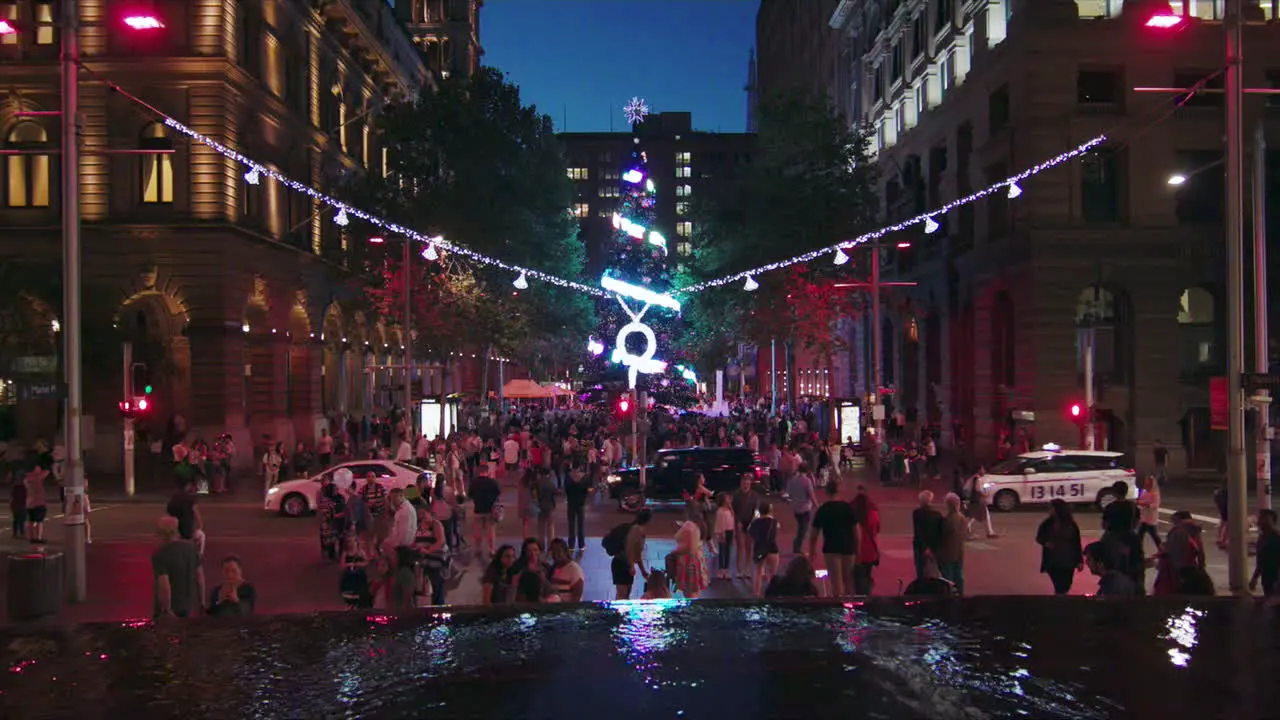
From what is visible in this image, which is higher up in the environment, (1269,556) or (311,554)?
(1269,556)

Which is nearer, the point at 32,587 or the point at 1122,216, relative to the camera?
the point at 32,587

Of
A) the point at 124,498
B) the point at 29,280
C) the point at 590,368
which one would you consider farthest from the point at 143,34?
the point at 590,368

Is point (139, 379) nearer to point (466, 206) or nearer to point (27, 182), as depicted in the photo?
point (27, 182)

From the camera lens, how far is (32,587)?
1418 centimetres

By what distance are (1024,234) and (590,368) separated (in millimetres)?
68881

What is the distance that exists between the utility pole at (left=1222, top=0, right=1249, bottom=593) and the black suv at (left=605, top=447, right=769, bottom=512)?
13.9 metres

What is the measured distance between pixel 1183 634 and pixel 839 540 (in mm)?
5011

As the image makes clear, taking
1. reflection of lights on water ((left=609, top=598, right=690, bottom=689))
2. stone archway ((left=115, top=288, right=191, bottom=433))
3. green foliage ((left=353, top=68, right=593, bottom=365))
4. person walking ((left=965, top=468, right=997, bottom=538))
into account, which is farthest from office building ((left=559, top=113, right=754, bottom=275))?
reflection of lights on water ((left=609, top=598, right=690, bottom=689))

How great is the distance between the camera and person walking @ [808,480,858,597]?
14.4m

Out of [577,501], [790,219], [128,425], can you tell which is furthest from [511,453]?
[790,219]

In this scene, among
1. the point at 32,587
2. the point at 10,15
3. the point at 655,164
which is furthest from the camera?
the point at 655,164

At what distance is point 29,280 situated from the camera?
35.4 m

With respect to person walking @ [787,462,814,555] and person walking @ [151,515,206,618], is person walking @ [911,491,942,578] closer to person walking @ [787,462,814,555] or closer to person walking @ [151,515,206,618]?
person walking @ [787,462,814,555]

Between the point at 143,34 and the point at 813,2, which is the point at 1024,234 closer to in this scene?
the point at 143,34
